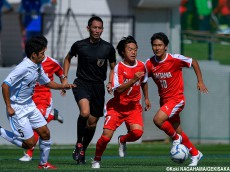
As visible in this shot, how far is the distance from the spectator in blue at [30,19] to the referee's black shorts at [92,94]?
38.1 ft

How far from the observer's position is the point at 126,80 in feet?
53.2

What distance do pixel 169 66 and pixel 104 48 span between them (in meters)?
1.17

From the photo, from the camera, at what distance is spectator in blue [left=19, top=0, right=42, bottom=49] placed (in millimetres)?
28391

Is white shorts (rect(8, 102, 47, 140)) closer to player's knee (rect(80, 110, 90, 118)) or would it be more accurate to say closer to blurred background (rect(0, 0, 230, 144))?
player's knee (rect(80, 110, 90, 118))

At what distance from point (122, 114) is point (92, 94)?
67 centimetres

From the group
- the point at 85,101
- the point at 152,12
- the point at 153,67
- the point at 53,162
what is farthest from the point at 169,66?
the point at 152,12

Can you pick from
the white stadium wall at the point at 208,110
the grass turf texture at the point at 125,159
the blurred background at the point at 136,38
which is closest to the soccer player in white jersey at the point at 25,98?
the grass turf texture at the point at 125,159

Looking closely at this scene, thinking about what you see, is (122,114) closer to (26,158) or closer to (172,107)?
(172,107)

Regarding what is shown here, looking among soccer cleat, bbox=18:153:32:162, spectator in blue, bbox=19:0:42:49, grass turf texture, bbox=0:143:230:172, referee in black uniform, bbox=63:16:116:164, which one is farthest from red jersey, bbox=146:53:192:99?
spectator in blue, bbox=19:0:42:49

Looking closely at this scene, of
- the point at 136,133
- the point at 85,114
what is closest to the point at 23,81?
the point at 85,114

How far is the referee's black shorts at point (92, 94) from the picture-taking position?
16.5 metres

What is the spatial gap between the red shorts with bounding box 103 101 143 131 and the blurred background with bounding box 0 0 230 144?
7.54 meters

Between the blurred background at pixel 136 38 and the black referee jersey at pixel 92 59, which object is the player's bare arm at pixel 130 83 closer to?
the black referee jersey at pixel 92 59

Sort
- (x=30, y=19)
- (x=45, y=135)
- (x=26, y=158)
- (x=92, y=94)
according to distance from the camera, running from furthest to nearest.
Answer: (x=30, y=19) → (x=26, y=158) → (x=92, y=94) → (x=45, y=135)
